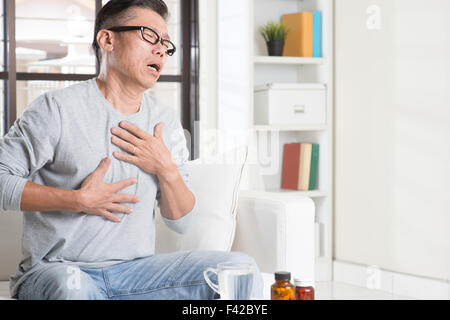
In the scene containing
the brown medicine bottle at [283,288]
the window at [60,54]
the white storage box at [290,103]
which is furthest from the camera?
the white storage box at [290,103]

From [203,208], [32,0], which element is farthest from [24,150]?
[32,0]

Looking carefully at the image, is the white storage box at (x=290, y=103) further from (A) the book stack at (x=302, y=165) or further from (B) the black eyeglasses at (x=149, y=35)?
(B) the black eyeglasses at (x=149, y=35)

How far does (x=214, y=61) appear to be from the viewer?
353cm

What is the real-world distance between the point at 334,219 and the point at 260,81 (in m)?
0.84

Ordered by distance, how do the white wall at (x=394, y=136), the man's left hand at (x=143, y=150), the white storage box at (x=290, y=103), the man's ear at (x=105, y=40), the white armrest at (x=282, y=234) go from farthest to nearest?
the white storage box at (x=290, y=103) < the white wall at (x=394, y=136) < the white armrest at (x=282, y=234) < the man's ear at (x=105, y=40) < the man's left hand at (x=143, y=150)

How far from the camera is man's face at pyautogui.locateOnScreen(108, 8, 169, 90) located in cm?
168

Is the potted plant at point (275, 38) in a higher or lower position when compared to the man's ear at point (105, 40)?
higher

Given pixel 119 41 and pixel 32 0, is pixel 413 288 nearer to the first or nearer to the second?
pixel 119 41

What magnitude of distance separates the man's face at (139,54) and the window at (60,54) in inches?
69.6

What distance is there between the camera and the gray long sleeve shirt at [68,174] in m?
1.53

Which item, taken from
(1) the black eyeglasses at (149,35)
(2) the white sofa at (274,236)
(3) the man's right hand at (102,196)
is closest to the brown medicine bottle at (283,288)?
(3) the man's right hand at (102,196)

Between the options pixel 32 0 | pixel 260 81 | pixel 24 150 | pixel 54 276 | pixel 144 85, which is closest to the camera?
pixel 54 276

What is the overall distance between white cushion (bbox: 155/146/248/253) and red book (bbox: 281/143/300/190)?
1.51m

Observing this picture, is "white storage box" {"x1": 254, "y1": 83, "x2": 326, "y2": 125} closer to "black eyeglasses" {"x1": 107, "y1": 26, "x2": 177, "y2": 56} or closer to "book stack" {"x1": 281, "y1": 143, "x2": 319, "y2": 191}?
"book stack" {"x1": 281, "y1": 143, "x2": 319, "y2": 191}
